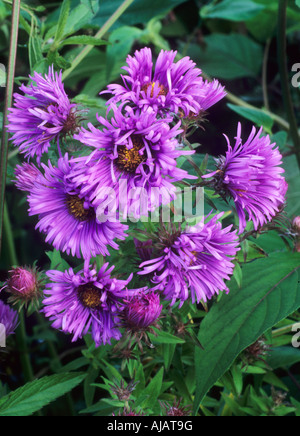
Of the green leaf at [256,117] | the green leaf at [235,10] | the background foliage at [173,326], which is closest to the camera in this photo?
the background foliage at [173,326]

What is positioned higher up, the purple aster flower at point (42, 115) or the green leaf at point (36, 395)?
the purple aster flower at point (42, 115)

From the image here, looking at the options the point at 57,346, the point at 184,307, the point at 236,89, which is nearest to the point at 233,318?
the point at 184,307

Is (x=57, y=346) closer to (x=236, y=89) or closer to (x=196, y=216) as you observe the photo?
(x=196, y=216)

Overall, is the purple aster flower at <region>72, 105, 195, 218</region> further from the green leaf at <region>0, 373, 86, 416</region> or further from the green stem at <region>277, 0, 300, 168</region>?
the green stem at <region>277, 0, 300, 168</region>

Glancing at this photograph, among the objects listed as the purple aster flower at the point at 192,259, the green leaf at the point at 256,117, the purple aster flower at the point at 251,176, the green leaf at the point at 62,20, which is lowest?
the purple aster flower at the point at 192,259

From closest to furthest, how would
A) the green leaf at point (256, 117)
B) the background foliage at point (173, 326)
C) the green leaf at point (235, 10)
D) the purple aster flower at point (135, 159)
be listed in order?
1. the purple aster flower at point (135, 159)
2. the background foliage at point (173, 326)
3. the green leaf at point (256, 117)
4. the green leaf at point (235, 10)

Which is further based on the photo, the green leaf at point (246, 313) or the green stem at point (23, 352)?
the green stem at point (23, 352)

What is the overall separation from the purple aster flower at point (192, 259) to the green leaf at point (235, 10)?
0.53 metres

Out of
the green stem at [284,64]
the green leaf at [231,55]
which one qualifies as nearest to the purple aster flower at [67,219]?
the green stem at [284,64]

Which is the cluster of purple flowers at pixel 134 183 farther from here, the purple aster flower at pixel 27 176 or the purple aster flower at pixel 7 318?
the purple aster flower at pixel 7 318

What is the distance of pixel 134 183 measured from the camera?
0.39 meters

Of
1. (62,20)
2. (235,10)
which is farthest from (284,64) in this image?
(62,20)

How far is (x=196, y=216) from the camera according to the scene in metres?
0.44

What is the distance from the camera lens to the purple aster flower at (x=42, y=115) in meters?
0.42
